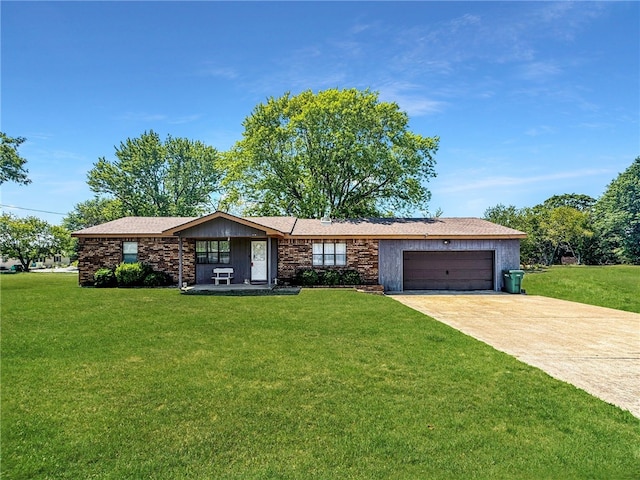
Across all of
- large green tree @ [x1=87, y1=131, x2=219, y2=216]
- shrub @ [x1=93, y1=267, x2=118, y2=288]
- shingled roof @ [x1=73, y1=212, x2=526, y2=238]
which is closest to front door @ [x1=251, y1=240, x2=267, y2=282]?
shingled roof @ [x1=73, y1=212, x2=526, y2=238]

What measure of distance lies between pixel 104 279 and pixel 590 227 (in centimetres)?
4942

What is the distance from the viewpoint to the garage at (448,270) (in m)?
18.4

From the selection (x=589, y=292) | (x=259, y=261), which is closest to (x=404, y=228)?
(x=259, y=261)

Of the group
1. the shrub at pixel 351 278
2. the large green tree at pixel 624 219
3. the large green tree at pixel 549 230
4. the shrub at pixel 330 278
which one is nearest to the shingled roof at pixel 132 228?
the shrub at pixel 330 278

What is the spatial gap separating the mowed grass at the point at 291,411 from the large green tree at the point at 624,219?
44.7m

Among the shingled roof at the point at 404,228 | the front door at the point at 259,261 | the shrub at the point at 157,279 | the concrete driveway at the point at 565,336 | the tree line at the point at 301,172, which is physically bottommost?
the concrete driveway at the point at 565,336

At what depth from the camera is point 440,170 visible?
99.4 ft

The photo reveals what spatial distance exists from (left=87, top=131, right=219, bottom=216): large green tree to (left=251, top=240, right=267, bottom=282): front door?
964 inches

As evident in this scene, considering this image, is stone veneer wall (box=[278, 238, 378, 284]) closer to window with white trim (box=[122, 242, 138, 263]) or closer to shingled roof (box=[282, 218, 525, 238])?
shingled roof (box=[282, 218, 525, 238])

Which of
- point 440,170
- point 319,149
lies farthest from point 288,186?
point 440,170

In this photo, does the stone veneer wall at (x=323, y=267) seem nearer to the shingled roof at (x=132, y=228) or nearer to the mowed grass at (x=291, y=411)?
the shingled roof at (x=132, y=228)

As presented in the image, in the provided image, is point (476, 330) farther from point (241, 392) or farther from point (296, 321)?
point (241, 392)

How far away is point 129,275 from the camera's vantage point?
17.6 meters

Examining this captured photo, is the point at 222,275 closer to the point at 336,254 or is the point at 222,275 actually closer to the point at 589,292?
the point at 336,254
